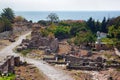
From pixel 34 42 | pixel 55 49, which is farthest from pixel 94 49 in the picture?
pixel 34 42

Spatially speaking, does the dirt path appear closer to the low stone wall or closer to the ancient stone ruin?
the ancient stone ruin

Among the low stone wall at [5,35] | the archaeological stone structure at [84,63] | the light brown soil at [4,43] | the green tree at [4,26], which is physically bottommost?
the archaeological stone structure at [84,63]

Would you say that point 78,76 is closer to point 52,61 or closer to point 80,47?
point 52,61

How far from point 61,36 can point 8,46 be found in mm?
21231

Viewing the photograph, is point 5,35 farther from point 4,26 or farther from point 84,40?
point 84,40

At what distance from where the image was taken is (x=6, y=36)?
229 feet

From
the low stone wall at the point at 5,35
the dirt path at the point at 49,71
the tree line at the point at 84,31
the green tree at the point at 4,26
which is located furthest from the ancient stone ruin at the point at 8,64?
the green tree at the point at 4,26

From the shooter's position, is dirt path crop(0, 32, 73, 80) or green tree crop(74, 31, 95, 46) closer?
dirt path crop(0, 32, 73, 80)

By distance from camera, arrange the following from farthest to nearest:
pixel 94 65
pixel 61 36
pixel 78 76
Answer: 1. pixel 61 36
2. pixel 94 65
3. pixel 78 76

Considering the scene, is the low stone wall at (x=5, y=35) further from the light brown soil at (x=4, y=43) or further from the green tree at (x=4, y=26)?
the light brown soil at (x=4, y=43)

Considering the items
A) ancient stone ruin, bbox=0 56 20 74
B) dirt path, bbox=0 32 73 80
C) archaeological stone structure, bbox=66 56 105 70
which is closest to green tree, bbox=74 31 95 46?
archaeological stone structure, bbox=66 56 105 70

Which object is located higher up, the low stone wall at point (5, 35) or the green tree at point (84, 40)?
the low stone wall at point (5, 35)

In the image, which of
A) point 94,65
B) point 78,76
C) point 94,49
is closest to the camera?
point 78,76

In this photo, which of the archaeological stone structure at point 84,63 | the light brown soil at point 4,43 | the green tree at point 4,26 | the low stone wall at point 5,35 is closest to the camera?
the archaeological stone structure at point 84,63
